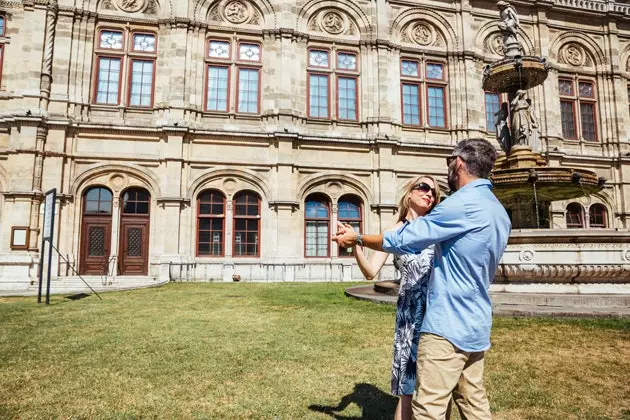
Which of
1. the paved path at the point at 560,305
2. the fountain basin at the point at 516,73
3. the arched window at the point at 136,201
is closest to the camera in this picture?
the paved path at the point at 560,305

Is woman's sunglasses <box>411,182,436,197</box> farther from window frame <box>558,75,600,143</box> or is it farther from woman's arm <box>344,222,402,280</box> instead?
window frame <box>558,75,600,143</box>

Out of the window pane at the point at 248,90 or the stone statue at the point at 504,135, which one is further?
the window pane at the point at 248,90

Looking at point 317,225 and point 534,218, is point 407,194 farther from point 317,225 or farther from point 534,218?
point 317,225

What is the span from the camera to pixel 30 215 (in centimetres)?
1576

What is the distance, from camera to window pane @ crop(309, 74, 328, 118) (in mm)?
19344

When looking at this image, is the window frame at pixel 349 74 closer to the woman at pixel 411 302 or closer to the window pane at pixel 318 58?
the window pane at pixel 318 58

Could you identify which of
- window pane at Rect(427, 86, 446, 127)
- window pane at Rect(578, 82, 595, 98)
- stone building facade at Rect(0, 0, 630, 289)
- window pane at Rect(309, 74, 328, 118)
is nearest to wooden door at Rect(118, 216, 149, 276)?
stone building facade at Rect(0, 0, 630, 289)

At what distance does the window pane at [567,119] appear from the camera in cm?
2222

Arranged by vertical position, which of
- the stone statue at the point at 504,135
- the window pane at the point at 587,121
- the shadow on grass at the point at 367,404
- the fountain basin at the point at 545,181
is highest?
the window pane at the point at 587,121

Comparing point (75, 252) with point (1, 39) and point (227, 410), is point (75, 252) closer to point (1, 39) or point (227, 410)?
point (1, 39)

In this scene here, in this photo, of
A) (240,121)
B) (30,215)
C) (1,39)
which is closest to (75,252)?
(30,215)

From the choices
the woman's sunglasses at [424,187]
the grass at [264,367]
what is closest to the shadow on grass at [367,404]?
the grass at [264,367]

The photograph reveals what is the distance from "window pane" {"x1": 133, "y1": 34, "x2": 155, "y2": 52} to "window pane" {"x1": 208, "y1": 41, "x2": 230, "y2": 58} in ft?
8.03

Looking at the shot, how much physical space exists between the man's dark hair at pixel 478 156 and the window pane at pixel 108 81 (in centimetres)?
1831
